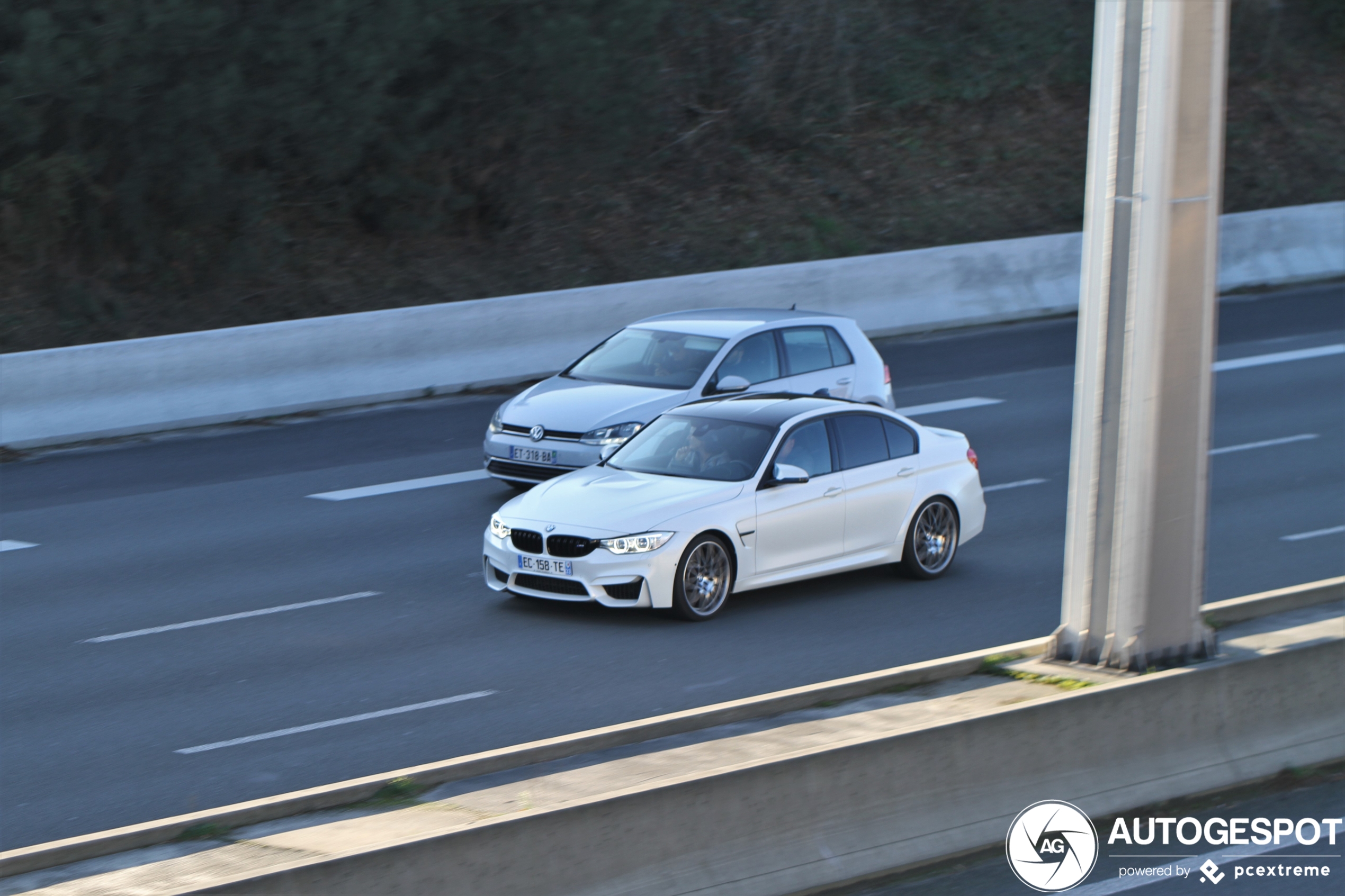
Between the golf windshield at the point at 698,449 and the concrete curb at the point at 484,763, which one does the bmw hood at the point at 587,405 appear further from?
the concrete curb at the point at 484,763

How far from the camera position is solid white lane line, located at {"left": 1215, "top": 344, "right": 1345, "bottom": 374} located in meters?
22.3

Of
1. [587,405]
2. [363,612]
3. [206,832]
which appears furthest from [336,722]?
[587,405]

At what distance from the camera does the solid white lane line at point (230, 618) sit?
11086 mm

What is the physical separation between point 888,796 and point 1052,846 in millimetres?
826

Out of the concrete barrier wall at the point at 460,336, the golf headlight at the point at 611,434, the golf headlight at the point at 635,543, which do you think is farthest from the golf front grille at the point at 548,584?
the concrete barrier wall at the point at 460,336

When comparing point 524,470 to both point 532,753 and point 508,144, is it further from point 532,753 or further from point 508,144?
point 508,144

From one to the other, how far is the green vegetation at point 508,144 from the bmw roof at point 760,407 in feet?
38.6

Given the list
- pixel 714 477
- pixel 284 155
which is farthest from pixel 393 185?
pixel 714 477

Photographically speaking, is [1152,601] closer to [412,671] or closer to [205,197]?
[412,671]

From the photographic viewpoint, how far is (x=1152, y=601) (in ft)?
27.4

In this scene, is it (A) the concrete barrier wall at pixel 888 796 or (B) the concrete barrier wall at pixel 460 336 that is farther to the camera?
(B) the concrete barrier wall at pixel 460 336

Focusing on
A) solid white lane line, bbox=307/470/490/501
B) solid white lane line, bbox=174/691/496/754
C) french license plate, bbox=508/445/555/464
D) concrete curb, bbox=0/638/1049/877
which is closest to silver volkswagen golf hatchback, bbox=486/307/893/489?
french license plate, bbox=508/445/555/464

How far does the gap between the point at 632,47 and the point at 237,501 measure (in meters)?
15.0

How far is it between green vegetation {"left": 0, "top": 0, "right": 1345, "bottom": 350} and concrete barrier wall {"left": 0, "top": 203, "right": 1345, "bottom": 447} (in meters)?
3.78
